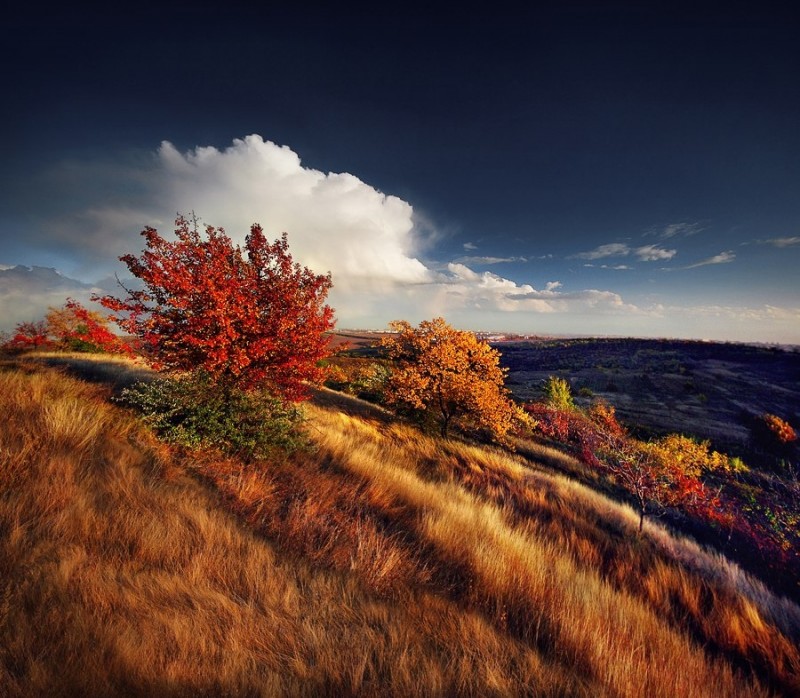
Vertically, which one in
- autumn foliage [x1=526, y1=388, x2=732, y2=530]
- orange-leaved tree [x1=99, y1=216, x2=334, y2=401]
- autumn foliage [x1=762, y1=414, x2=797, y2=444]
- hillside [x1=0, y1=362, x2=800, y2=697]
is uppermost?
orange-leaved tree [x1=99, y1=216, x2=334, y2=401]

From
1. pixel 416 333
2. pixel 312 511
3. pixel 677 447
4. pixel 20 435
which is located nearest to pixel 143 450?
pixel 20 435

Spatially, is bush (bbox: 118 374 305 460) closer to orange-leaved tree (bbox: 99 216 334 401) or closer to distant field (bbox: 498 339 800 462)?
orange-leaved tree (bbox: 99 216 334 401)

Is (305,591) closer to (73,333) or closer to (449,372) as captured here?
(449,372)

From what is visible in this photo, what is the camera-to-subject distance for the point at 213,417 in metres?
6.41

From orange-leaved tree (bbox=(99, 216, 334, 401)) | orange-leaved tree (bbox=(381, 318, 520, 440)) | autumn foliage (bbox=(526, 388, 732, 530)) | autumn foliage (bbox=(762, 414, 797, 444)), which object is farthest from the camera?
autumn foliage (bbox=(762, 414, 797, 444))

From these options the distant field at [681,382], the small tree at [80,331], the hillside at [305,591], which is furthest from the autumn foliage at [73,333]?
the distant field at [681,382]

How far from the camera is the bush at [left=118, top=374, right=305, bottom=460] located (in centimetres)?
628

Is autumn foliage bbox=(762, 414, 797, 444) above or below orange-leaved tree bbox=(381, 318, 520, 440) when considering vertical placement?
below

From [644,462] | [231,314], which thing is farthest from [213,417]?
[644,462]

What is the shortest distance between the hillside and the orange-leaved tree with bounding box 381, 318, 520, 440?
21.5 ft

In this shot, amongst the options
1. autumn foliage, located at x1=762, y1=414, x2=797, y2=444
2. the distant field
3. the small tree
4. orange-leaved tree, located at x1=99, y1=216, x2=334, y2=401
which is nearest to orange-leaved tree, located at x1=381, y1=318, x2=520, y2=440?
orange-leaved tree, located at x1=99, y1=216, x2=334, y2=401

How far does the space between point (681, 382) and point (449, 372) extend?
80212 millimetres

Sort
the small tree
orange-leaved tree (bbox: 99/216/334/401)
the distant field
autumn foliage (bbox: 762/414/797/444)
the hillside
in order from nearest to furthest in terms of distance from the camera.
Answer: the hillside, orange-leaved tree (bbox: 99/216/334/401), the small tree, autumn foliage (bbox: 762/414/797/444), the distant field

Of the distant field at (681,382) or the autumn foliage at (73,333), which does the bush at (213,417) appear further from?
the distant field at (681,382)
